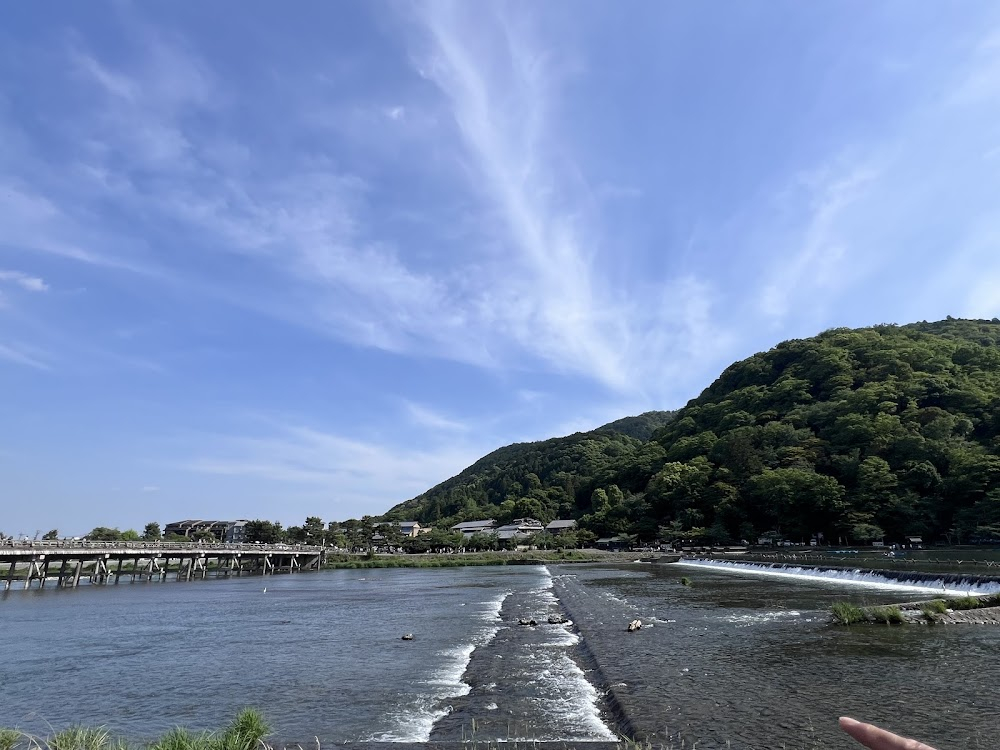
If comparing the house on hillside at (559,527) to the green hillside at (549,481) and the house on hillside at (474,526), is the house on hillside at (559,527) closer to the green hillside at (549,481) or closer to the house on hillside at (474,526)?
the green hillside at (549,481)

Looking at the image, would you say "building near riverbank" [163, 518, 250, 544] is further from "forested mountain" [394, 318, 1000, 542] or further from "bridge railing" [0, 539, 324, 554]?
"bridge railing" [0, 539, 324, 554]

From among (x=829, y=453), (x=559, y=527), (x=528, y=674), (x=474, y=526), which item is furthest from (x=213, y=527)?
(x=528, y=674)

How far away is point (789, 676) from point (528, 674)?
19.5 ft

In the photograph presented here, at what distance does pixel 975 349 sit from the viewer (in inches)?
3654

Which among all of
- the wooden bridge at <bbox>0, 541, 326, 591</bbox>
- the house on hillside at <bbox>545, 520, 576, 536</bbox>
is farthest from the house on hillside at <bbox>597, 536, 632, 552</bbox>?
the wooden bridge at <bbox>0, 541, 326, 591</bbox>

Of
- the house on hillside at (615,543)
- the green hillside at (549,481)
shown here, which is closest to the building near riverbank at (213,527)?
the green hillside at (549,481)

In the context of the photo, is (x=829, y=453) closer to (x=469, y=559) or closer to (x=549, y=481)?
(x=469, y=559)

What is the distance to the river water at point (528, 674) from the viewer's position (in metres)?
10.5

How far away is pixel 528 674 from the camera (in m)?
14.6

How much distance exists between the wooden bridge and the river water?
2235 cm

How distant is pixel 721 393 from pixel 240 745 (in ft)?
466

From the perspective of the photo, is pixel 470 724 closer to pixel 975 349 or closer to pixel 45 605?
pixel 45 605

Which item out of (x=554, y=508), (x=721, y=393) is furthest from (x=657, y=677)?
(x=721, y=393)

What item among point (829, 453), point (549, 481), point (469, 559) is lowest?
point (469, 559)
